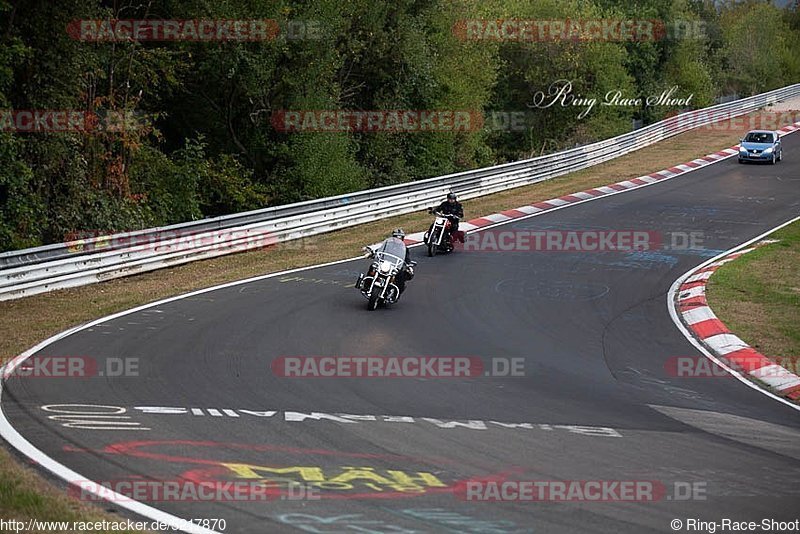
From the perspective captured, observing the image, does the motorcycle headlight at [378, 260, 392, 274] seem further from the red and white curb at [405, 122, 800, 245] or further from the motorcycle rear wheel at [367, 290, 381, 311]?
the red and white curb at [405, 122, 800, 245]

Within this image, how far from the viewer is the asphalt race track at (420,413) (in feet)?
24.7

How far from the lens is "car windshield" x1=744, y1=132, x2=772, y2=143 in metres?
41.5

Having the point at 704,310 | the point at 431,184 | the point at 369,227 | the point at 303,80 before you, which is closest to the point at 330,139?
the point at 303,80

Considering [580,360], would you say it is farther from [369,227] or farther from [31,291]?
[369,227]

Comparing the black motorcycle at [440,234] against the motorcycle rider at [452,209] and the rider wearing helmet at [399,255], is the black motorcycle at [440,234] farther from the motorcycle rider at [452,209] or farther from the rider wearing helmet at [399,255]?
the rider wearing helmet at [399,255]

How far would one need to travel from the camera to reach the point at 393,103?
1649 inches

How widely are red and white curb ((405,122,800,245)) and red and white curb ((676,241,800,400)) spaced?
7.58 metres

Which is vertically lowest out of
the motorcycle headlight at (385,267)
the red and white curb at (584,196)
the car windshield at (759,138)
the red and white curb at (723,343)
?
the red and white curb at (723,343)

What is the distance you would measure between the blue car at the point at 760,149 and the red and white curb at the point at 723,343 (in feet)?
75.2

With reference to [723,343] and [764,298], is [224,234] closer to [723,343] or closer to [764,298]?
[764,298]

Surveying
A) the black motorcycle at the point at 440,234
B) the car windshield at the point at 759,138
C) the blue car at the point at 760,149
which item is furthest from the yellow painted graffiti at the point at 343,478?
the car windshield at the point at 759,138

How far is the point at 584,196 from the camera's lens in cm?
3219

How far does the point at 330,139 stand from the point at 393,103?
7114 millimetres

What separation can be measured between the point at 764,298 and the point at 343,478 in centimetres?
1247
